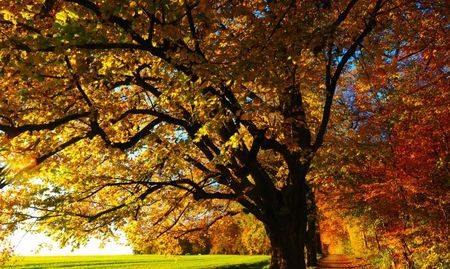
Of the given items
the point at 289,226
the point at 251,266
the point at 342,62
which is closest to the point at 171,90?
the point at 342,62

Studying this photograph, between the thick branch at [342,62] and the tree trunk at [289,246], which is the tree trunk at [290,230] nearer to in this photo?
the tree trunk at [289,246]

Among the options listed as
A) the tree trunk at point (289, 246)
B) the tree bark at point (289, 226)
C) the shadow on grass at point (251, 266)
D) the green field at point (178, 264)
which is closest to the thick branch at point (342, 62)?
the tree bark at point (289, 226)

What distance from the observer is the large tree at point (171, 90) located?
7.66 meters

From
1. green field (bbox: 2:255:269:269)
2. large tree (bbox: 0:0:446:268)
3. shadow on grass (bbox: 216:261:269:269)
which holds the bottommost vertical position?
shadow on grass (bbox: 216:261:269:269)

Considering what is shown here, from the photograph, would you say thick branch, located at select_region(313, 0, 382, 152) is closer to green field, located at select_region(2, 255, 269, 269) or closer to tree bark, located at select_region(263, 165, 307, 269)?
tree bark, located at select_region(263, 165, 307, 269)

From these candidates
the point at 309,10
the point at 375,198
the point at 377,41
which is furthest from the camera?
the point at 375,198

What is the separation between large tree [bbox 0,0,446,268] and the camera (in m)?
7.66

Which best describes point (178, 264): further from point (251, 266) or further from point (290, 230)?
point (290, 230)

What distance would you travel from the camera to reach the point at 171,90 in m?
9.08

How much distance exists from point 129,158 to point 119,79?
5435 millimetres

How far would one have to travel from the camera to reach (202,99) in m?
8.34

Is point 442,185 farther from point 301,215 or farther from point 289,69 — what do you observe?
point 289,69

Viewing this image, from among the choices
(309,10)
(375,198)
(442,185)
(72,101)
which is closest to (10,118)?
(72,101)

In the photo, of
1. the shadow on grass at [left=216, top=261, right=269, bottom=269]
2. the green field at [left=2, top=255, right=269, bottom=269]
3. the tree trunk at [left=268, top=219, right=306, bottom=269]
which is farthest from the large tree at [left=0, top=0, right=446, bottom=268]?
the shadow on grass at [left=216, top=261, right=269, bottom=269]
